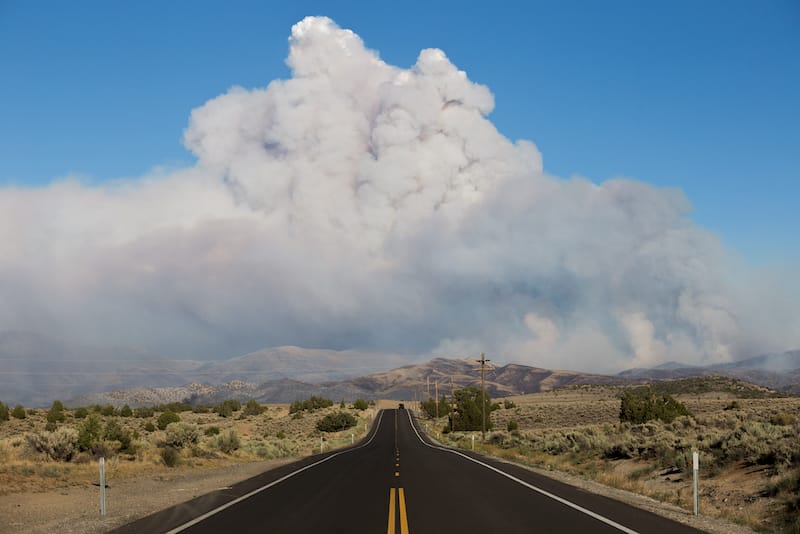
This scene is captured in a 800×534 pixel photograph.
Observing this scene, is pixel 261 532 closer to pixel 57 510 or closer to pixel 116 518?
pixel 116 518

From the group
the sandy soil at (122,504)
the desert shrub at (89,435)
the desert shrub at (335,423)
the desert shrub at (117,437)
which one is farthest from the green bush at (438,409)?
the sandy soil at (122,504)

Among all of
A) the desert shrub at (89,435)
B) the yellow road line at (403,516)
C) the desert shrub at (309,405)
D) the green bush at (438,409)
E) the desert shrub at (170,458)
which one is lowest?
the green bush at (438,409)

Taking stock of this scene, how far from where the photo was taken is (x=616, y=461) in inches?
1131

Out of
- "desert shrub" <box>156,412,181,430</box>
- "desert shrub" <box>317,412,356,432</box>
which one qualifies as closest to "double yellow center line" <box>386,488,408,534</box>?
"desert shrub" <box>156,412,181,430</box>

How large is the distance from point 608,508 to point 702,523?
2291mm

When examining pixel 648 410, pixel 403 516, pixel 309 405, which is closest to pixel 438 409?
pixel 309 405

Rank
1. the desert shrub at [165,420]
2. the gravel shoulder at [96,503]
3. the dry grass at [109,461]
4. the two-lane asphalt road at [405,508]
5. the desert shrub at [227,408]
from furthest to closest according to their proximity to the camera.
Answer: the desert shrub at [227,408] → the desert shrub at [165,420] → the dry grass at [109,461] → the gravel shoulder at [96,503] → the two-lane asphalt road at [405,508]

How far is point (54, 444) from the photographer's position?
88.6 feet

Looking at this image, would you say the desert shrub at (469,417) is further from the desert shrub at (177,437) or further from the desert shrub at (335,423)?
the desert shrub at (177,437)

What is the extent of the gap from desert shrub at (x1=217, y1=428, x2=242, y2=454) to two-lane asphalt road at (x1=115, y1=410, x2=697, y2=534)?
53.1ft

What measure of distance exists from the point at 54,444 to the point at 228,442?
43.2 feet

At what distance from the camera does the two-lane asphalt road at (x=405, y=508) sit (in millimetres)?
12789

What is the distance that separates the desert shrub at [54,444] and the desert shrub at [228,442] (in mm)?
11795

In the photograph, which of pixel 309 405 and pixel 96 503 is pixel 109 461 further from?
pixel 309 405
